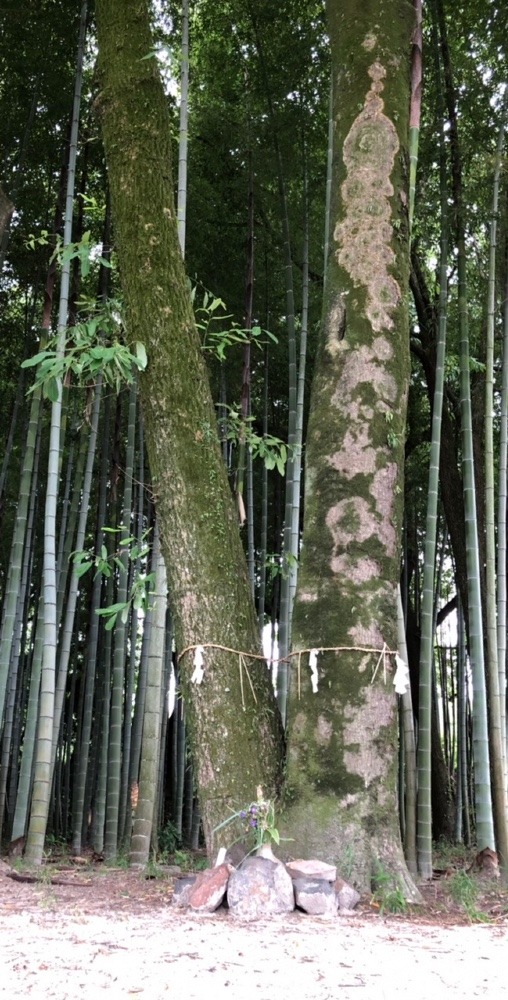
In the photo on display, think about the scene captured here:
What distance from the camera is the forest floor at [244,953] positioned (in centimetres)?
153

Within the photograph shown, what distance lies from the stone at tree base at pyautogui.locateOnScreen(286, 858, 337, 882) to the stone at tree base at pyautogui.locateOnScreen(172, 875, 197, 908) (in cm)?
29

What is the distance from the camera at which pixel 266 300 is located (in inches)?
255

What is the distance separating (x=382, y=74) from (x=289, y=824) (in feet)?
8.00

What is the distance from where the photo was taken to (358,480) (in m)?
2.62

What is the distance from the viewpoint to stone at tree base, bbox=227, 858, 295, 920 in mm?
2125

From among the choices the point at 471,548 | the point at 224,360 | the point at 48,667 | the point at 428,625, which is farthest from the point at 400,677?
the point at 224,360

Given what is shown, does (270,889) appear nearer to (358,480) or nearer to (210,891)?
(210,891)

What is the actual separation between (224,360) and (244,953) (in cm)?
326

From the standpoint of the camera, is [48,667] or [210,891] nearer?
[210,891]

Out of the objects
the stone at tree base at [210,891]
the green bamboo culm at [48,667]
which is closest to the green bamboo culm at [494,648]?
the stone at tree base at [210,891]

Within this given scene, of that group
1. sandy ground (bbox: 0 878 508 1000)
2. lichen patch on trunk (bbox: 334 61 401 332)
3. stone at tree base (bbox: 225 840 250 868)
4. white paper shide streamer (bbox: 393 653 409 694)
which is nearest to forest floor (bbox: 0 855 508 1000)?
sandy ground (bbox: 0 878 508 1000)

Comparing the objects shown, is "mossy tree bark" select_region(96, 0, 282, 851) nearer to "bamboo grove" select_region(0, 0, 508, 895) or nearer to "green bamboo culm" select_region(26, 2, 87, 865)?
"bamboo grove" select_region(0, 0, 508, 895)

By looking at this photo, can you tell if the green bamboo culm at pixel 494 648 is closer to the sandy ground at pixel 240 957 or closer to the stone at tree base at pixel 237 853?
the sandy ground at pixel 240 957

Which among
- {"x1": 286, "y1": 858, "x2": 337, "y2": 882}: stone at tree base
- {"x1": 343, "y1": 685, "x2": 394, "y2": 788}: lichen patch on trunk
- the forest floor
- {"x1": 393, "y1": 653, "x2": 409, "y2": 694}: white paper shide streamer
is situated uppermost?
{"x1": 393, "y1": 653, "x2": 409, "y2": 694}: white paper shide streamer
